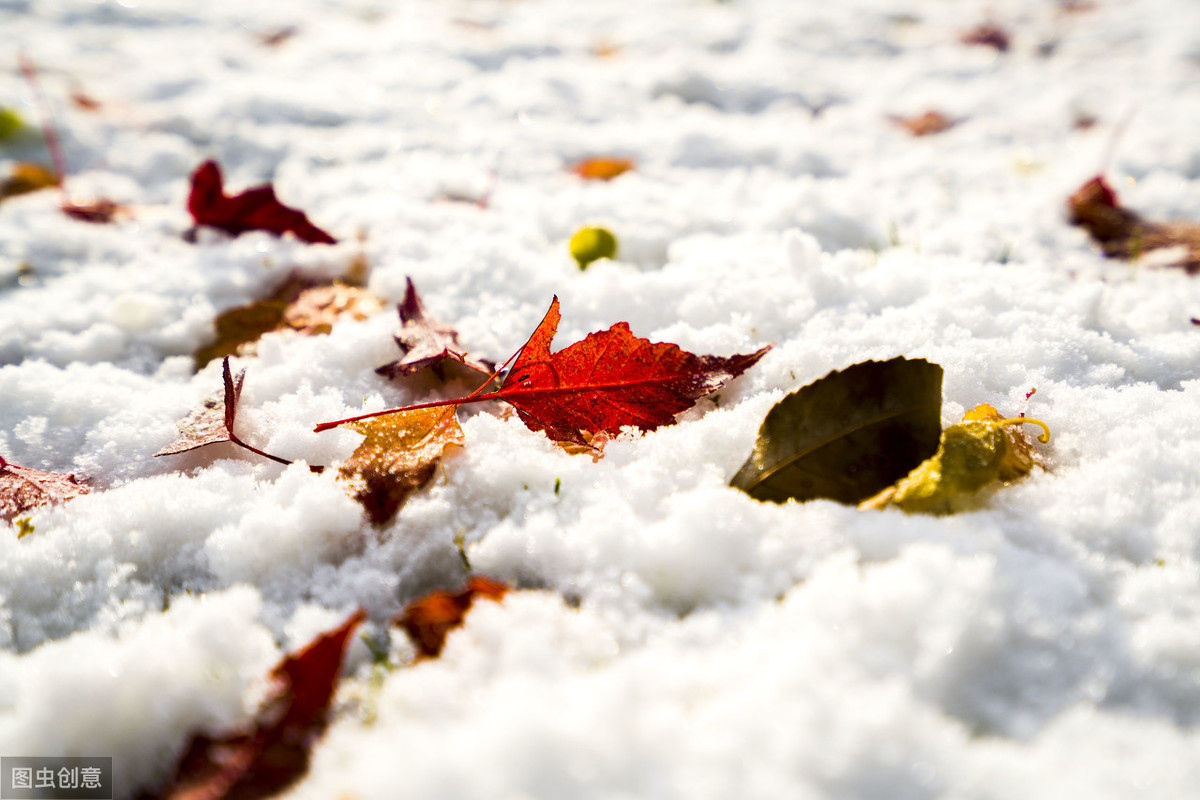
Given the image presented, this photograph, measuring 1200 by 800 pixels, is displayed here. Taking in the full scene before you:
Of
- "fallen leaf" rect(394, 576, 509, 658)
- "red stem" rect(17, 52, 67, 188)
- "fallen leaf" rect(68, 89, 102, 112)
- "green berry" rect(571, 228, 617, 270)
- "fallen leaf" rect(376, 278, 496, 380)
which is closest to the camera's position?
"fallen leaf" rect(394, 576, 509, 658)

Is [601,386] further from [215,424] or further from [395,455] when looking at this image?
[215,424]

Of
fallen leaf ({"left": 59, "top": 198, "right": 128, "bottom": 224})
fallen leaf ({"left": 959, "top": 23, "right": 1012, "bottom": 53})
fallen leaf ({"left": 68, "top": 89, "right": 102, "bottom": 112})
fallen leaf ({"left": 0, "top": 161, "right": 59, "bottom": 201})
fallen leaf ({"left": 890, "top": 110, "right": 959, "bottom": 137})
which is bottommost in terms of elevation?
fallen leaf ({"left": 59, "top": 198, "right": 128, "bottom": 224})

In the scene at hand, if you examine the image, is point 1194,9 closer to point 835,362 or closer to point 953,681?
point 835,362

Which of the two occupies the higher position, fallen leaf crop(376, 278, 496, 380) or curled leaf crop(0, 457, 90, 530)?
fallen leaf crop(376, 278, 496, 380)

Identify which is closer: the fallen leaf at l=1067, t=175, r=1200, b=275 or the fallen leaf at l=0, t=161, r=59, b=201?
the fallen leaf at l=1067, t=175, r=1200, b=275

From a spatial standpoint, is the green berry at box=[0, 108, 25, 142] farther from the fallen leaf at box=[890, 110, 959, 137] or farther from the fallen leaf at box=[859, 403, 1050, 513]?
the fallen leaf at box=[890, 110, 959, 137]

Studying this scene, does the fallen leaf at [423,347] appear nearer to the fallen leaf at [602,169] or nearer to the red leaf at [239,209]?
the red leaf at [239,209]

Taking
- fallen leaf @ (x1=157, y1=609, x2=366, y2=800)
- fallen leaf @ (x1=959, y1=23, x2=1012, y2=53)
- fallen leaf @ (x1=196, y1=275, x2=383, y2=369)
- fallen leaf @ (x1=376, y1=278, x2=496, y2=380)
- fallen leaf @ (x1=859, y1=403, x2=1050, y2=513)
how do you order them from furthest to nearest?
fallen leaf @ (x1=959, y1=23, x2=1012, y2=53), fallen leaf @ (x1=196, y1=275, x2=383, y2=369), fallen leaf @ (x1=376, y1=278, x2=496, y2=380), fallen leaf @ (x1=859, y1=403, x2=1050, y2=513), fallen leaf @ (x1=157, y1=609, x2=366, y2=800)

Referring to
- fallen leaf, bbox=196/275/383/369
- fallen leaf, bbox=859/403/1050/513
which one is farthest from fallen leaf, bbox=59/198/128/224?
fallen leaf, bbox=859/403/1050/513
